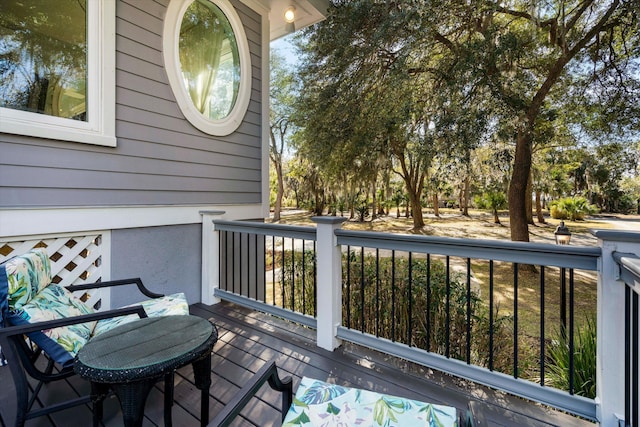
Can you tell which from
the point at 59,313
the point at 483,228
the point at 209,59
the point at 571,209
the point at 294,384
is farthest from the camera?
the point at 571,209

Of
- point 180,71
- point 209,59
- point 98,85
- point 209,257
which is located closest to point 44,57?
point 98,85

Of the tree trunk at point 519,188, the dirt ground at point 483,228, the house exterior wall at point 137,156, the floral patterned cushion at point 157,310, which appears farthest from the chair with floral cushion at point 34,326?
the dirt ground at point 483,228

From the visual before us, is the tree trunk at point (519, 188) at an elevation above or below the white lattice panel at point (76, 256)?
above

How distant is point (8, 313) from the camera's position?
1469 millimetres

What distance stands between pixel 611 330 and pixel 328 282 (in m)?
1.63

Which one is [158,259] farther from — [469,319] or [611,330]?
[611,330]

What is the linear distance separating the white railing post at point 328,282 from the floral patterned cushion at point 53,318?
153 centimetres

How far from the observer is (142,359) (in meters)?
1.24

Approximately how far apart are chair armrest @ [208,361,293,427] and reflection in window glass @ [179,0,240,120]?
3.13 meters

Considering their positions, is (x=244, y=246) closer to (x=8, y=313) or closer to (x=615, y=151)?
(x=8, y=313)

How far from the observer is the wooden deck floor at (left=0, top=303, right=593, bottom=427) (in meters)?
1.67

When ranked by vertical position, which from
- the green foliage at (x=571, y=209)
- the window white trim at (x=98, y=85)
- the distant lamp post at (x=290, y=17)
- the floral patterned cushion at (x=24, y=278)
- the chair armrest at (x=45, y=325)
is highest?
the distant lamp post at (x=290, y=17)

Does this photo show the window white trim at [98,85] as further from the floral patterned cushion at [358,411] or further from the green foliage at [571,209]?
the green foliage at [571,209]

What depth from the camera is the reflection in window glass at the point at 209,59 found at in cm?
336
